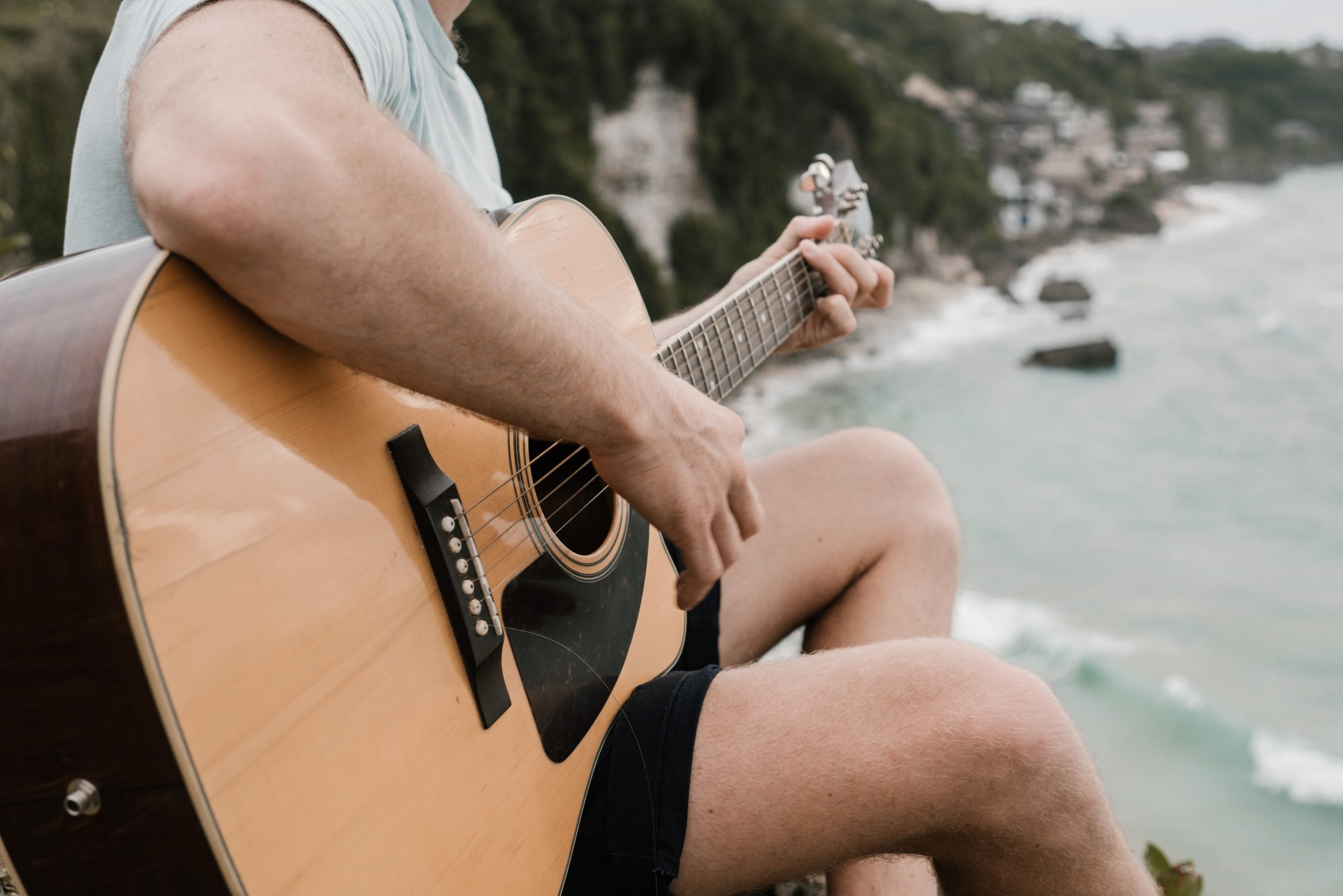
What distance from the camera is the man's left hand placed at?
2.33 metres

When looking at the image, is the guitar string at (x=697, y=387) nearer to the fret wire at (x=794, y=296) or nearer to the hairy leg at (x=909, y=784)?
the fret wire at (x=794, y=296)

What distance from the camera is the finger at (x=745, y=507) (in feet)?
4.81

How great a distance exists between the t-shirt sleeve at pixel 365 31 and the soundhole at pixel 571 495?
0.57 m

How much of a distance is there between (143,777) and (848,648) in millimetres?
991

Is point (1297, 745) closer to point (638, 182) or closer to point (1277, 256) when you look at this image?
point (638, 182)

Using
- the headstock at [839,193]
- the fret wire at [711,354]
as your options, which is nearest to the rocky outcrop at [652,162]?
the headstock at [839,193]

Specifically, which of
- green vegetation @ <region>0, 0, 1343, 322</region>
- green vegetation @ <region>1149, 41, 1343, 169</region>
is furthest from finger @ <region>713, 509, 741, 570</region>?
green vegetation @ <region>1149, 41, 1343, 169</region>

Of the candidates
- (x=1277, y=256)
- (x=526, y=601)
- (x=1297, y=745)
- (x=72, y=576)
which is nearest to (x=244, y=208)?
(x=72, y=576)

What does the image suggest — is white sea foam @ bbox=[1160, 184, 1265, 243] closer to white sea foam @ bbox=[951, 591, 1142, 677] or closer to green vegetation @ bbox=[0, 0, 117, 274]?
white sea foam @ bbox=[951, 591, 1142, 677]

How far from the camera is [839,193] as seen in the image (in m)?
2.55

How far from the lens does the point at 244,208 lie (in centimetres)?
88

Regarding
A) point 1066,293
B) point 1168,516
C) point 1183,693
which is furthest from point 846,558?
point 1066,293

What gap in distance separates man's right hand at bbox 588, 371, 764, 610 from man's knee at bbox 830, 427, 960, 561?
25.4 inches

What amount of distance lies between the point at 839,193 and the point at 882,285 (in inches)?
11.5
